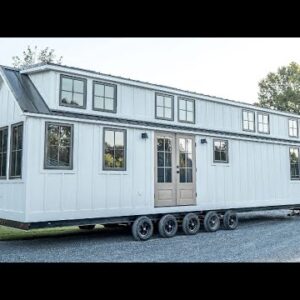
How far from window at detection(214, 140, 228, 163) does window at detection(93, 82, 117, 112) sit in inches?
163

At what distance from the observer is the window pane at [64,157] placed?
9.20 metres

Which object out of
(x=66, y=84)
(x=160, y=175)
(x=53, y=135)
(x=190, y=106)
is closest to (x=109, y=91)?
(x=66, y=84)

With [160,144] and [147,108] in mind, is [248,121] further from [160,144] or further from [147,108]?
[147,108]

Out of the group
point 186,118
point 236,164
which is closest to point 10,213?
point 186,118

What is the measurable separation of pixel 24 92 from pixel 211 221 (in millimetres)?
7080

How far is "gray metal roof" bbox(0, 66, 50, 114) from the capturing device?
919 cm

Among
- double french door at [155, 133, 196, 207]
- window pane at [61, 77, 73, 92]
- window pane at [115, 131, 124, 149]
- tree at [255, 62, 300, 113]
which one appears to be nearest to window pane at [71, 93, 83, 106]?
window pane at [61, 77, 73, 92]

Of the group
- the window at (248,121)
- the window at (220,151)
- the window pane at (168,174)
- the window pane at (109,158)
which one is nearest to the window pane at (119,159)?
the window pane at (109,158)

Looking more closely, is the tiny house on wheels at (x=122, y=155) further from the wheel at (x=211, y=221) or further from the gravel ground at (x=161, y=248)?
the gravel ground at (x=161, y=248)

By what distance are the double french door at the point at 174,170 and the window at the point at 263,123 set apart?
4400mm

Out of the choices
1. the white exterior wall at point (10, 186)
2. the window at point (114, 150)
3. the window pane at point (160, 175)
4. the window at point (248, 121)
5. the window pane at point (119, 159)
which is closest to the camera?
the white exterior wall at point (10, 186)
